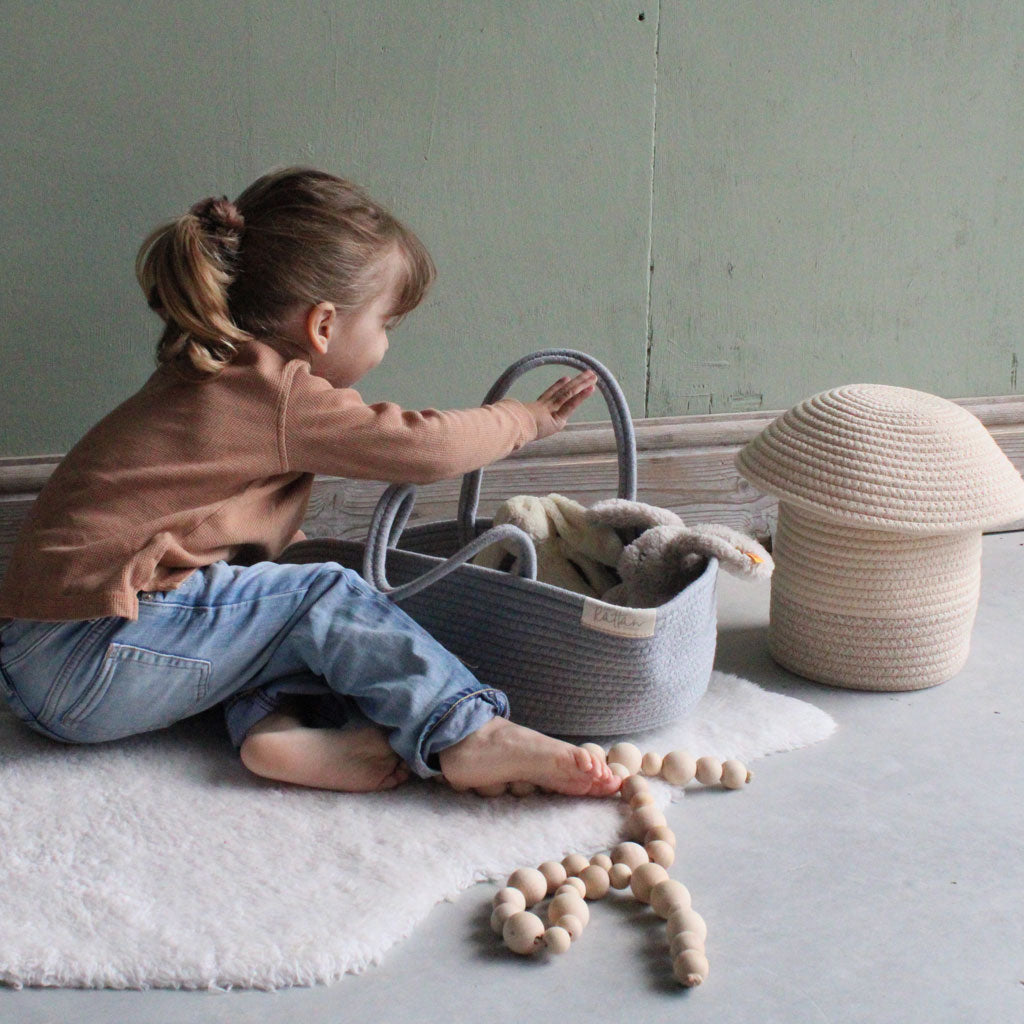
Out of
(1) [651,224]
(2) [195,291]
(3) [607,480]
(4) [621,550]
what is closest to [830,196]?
(1) [651,224]

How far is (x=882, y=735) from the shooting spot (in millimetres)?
1205

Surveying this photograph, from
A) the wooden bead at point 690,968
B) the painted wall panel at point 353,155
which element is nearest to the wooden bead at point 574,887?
the wooden bead at point 690,968

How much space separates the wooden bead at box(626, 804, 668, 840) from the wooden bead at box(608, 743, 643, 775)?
88 millimetres

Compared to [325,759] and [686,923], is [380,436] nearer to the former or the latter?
[325,759]

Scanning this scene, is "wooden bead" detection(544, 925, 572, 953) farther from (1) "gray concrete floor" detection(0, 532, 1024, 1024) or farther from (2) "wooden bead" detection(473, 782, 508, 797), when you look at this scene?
(2) "wooden bead" detection(473, 782, 508, 797)

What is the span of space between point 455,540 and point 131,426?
0.41 meters

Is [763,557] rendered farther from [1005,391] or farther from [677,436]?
[1005,391]

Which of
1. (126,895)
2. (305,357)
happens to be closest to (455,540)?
(305,357)

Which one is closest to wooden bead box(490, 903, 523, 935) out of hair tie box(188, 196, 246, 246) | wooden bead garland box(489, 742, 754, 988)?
wooden bead garland box(489, 742, 754, 988)

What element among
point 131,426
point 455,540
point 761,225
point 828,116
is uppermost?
point 828,116

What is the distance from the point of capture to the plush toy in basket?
A: 43.5 inches

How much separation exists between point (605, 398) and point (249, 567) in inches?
16.4

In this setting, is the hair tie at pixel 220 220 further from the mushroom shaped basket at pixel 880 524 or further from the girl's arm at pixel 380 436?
the mushroom shaped basket at pixel 880 524

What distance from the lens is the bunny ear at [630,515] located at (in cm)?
123
